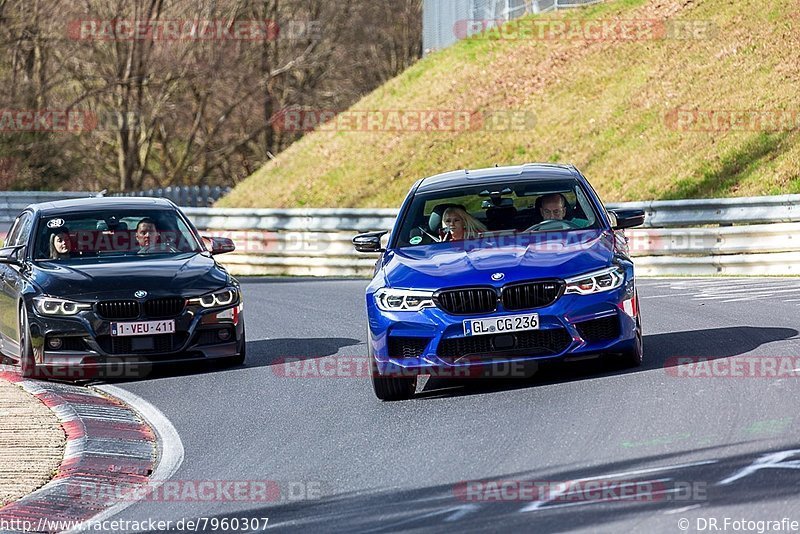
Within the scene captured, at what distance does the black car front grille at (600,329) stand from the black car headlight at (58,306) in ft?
14.1

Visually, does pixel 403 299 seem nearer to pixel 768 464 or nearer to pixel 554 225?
pixel 554 225

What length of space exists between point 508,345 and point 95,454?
2773mm

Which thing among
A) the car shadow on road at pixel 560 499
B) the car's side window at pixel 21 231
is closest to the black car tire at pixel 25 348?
the car's side window at pixel 21 231

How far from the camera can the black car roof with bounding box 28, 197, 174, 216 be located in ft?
42.5

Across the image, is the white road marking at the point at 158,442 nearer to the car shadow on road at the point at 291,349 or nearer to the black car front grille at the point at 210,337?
the black car front grille at the point at 210,337

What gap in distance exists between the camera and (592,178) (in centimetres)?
2897

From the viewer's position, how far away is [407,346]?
9445 mm

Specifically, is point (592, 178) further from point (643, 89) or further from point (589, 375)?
point (589, 375)

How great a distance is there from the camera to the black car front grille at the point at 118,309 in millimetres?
11430

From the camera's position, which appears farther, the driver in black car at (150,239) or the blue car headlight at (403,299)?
the driver in black car at (150,239)
